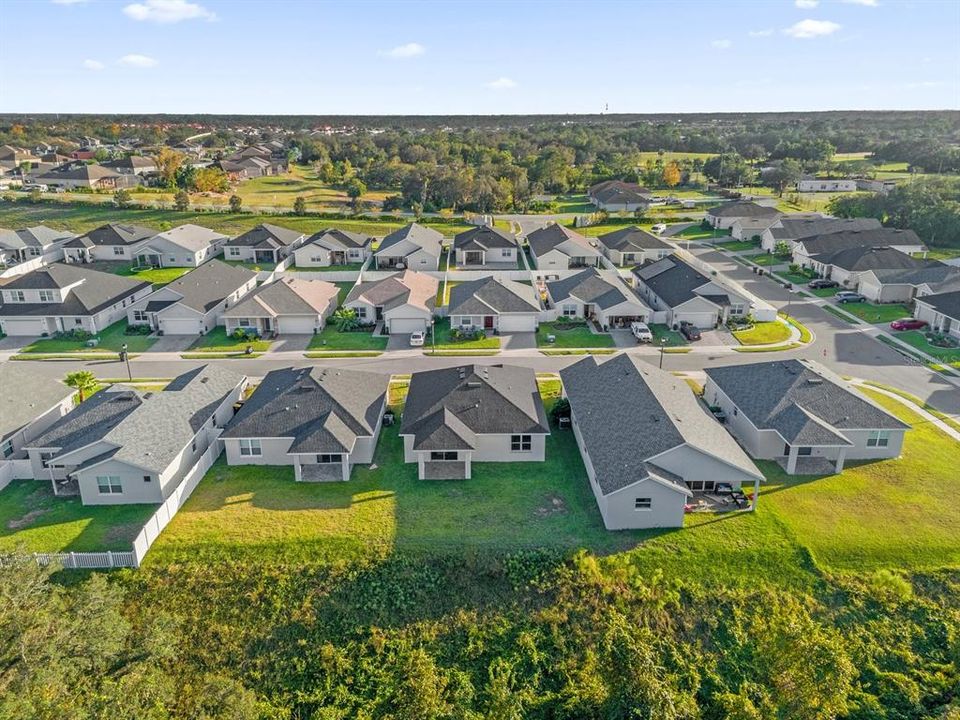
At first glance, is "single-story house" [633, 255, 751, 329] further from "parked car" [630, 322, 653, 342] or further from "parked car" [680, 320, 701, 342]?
"parked car" [630, 322, 653, 342]

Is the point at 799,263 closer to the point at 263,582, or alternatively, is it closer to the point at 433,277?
the point at 433,277

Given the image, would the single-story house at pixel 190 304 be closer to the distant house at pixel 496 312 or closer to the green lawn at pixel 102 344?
the green lawn at pixel 102 344

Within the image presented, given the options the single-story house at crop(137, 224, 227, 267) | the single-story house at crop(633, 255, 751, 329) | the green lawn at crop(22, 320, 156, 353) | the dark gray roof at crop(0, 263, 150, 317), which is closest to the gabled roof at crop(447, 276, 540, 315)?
the single-story house at crop(633, 255, 751, 329)

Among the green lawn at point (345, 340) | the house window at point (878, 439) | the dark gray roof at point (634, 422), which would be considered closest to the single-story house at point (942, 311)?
the house window at point (878, 439)

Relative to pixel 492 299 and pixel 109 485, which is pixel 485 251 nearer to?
pixel 492 299

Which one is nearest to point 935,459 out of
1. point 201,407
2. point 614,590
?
point 614,590

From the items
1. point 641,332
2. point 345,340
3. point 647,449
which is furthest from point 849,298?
point 345,340
